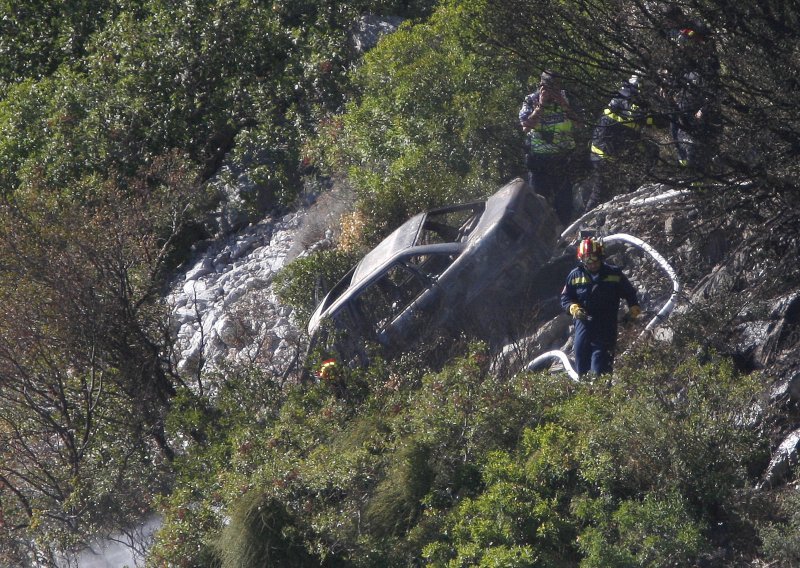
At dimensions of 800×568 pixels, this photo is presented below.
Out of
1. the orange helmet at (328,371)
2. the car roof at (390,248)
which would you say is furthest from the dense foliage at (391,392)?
the car roof at (390,248)

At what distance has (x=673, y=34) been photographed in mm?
8477

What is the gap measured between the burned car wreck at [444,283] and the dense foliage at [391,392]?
887 millimetres

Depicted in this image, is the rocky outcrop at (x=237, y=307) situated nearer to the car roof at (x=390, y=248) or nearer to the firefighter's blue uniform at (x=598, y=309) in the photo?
the car roof at (x=390, y=248)

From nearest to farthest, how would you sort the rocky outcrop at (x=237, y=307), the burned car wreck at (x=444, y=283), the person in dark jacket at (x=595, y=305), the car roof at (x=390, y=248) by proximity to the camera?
1. the person in dark jacket at (x=595, y=305)
2. the burned car wreck at (x=444, y=283)
3. the car roof at (x=390, y=248)
4. the rocky outcrop at (x=237, y=307)

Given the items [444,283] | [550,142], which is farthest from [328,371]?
[550,142]

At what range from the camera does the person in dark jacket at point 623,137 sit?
853 centimetres

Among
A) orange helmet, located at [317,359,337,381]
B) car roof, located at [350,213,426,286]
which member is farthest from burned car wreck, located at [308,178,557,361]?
orange helmet, located at [317,359,337,381]

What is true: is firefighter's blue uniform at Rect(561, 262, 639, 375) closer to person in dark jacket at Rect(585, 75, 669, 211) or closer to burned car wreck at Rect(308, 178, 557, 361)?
person in dark jacket at Rect(585, 75, 669, 211)

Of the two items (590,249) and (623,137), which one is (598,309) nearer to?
(590,249)

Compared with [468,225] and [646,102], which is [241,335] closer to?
[468,225]

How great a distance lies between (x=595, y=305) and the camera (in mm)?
8312

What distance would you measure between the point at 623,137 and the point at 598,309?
6.25ft

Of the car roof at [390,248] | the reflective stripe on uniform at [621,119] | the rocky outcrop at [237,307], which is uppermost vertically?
the rocky outcrop at [237,307]

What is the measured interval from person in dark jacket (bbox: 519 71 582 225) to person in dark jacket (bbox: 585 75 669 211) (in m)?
0.35
